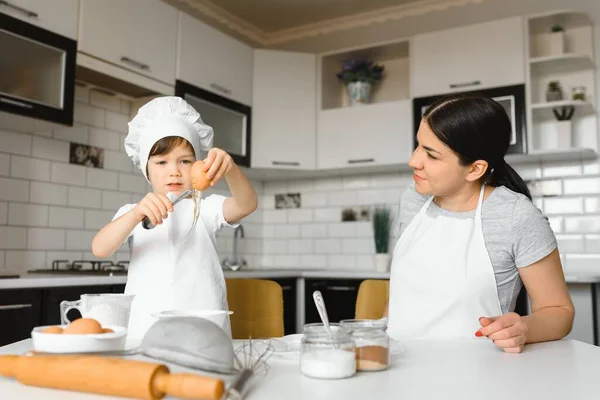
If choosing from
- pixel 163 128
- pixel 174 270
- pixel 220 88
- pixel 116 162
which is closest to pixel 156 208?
pixel 174 270

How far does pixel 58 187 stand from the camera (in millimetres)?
2900

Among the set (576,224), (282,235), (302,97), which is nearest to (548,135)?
(576,224)

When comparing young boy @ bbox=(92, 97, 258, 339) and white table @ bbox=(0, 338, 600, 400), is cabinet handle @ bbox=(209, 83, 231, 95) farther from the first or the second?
white table @ bbox=(0, 338, 600, 400)

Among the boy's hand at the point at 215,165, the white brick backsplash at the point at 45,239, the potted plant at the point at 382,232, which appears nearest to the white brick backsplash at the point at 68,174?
the white brick backsplash at the point at 45,239

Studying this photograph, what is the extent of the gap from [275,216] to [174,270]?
2873 millimetres

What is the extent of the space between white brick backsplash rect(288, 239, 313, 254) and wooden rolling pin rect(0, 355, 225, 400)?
346 cm

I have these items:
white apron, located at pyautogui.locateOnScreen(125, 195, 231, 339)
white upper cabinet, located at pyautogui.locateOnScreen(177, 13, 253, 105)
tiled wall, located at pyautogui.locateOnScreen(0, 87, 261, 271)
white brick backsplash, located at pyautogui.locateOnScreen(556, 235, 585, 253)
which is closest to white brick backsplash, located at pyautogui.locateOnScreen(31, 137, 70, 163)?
tiled wall, located at pyautogui.locateOnScreen(0, 87, 261, 271)

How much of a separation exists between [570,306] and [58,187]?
240cm

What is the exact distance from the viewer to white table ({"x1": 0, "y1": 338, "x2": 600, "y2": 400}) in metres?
0.75

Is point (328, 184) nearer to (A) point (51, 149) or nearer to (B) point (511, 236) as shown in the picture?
(A) point (51, 149)

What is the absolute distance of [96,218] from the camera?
10.1 ft

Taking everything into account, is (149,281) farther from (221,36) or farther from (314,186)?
(314,186)

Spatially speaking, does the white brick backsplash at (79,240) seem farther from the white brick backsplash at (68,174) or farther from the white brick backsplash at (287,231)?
the white brick backsplash at (287,231)

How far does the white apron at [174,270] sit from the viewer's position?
1464 millimetres
